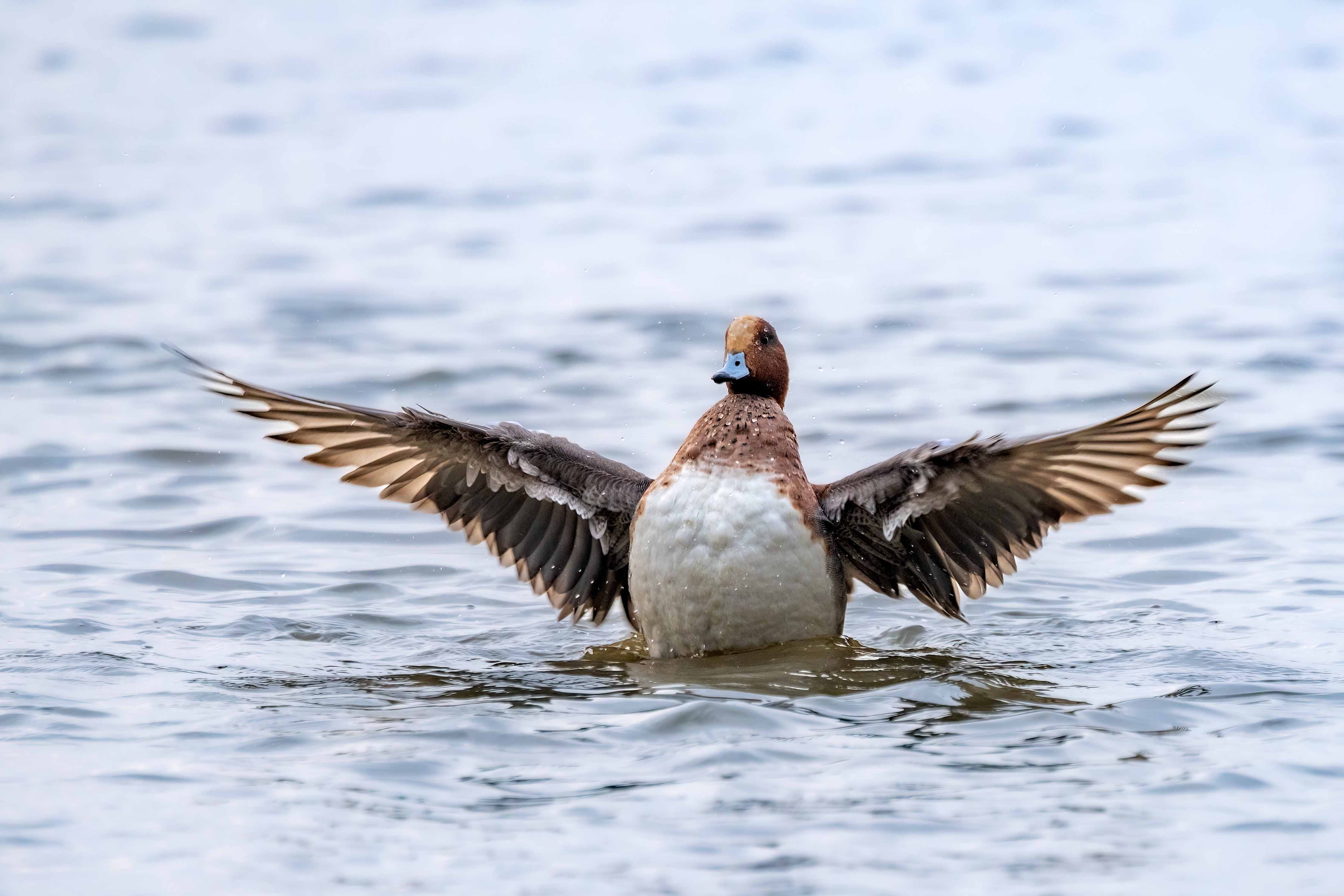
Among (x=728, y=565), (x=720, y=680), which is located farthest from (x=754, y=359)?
(x=720, y=680)

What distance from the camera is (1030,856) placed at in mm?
4395

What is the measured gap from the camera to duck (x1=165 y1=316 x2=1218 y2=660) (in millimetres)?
5742

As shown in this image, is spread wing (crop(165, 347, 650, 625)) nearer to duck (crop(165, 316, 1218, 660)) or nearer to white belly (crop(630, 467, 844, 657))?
duck (crop(165, 316, 1218, 660))

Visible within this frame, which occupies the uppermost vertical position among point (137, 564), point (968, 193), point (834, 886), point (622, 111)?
point (622, 111)

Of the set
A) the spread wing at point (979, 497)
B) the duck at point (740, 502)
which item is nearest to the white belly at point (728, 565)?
the duck at point (740, 502)

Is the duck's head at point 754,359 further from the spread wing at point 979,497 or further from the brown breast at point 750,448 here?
the spread wing at point 979,497

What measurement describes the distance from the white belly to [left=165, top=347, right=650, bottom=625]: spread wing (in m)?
0.48

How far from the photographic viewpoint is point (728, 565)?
19.5ft

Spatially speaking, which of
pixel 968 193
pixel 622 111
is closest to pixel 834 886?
pixel 968 193

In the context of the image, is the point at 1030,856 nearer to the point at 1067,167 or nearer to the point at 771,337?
the point at 771,337

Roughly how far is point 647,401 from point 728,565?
4478mm

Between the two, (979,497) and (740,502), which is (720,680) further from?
(979,497)

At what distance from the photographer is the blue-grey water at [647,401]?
470cm

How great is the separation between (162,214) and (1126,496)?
35.8ft
